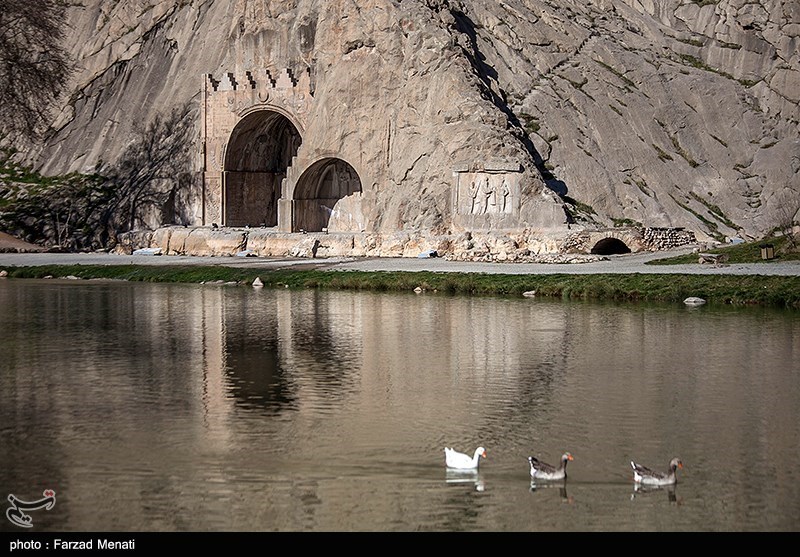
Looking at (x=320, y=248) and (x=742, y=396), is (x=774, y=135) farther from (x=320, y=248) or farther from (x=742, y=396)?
(x=742, y=396)

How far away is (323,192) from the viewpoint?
2104 inches

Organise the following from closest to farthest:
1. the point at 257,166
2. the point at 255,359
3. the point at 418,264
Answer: the point at 255,359
the point at 418,264
the point at 257,166

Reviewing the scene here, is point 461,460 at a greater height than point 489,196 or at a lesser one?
lesser

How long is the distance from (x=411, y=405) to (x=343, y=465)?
3.74 meters

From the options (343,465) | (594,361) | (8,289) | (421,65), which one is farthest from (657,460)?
(421,65)

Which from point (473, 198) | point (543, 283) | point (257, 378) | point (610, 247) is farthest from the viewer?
point (473, 198)

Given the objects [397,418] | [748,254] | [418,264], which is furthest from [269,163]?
[397,418]

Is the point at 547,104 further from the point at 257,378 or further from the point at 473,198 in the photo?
the point at 257,378

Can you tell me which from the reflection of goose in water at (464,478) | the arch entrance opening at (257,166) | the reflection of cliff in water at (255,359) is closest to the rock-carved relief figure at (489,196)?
the arch entrance opening at (257,166)

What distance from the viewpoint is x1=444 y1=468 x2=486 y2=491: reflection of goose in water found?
48.4ft

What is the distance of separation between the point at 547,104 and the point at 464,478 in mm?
36353

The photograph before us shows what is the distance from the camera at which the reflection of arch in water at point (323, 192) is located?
5172 cm

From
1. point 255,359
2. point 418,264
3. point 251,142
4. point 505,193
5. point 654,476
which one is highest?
point 251,142

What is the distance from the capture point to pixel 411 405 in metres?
19.2
